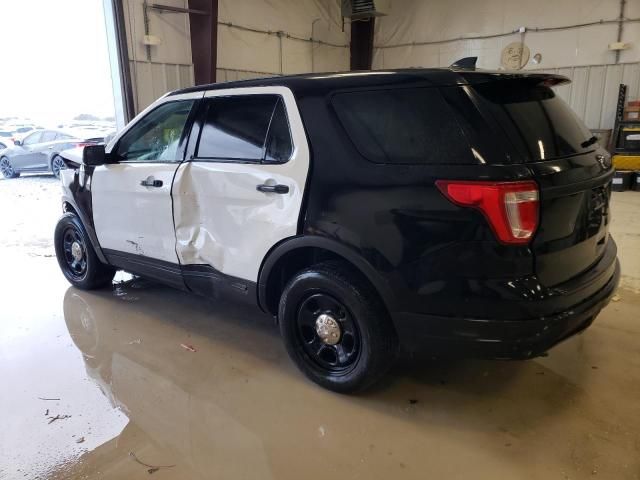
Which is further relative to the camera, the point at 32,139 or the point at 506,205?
the point at 32,139

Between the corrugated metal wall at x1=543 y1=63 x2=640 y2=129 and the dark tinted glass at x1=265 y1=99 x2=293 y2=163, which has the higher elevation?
the corrugated metal wall at x1=543 y1=63 x2=640 y2=129

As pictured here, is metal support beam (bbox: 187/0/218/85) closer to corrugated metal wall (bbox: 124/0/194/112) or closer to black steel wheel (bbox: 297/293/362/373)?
corrugated metal wall (bbox: 124/0/194/112)

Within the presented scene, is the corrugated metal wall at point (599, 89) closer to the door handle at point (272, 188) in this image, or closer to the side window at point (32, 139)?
the door handle at point (272, 188)

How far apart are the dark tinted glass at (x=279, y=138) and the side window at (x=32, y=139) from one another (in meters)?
10.4

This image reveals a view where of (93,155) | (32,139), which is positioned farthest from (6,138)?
(93,155)

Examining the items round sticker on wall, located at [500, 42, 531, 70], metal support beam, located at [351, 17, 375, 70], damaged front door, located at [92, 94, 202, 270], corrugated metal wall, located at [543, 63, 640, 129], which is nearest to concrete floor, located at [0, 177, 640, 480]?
damaged front door, located at [92, 94, 202, 270]

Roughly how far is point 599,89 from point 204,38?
7.50 m

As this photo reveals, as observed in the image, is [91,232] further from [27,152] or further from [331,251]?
[27,152]

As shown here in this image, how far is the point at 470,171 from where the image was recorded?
1.92m

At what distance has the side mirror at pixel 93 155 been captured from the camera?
3414 millimetres

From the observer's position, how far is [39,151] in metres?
10.7

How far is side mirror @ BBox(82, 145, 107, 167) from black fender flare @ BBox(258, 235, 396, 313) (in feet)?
5.35

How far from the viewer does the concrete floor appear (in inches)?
79.6

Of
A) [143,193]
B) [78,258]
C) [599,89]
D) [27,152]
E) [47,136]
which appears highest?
[599,89]
